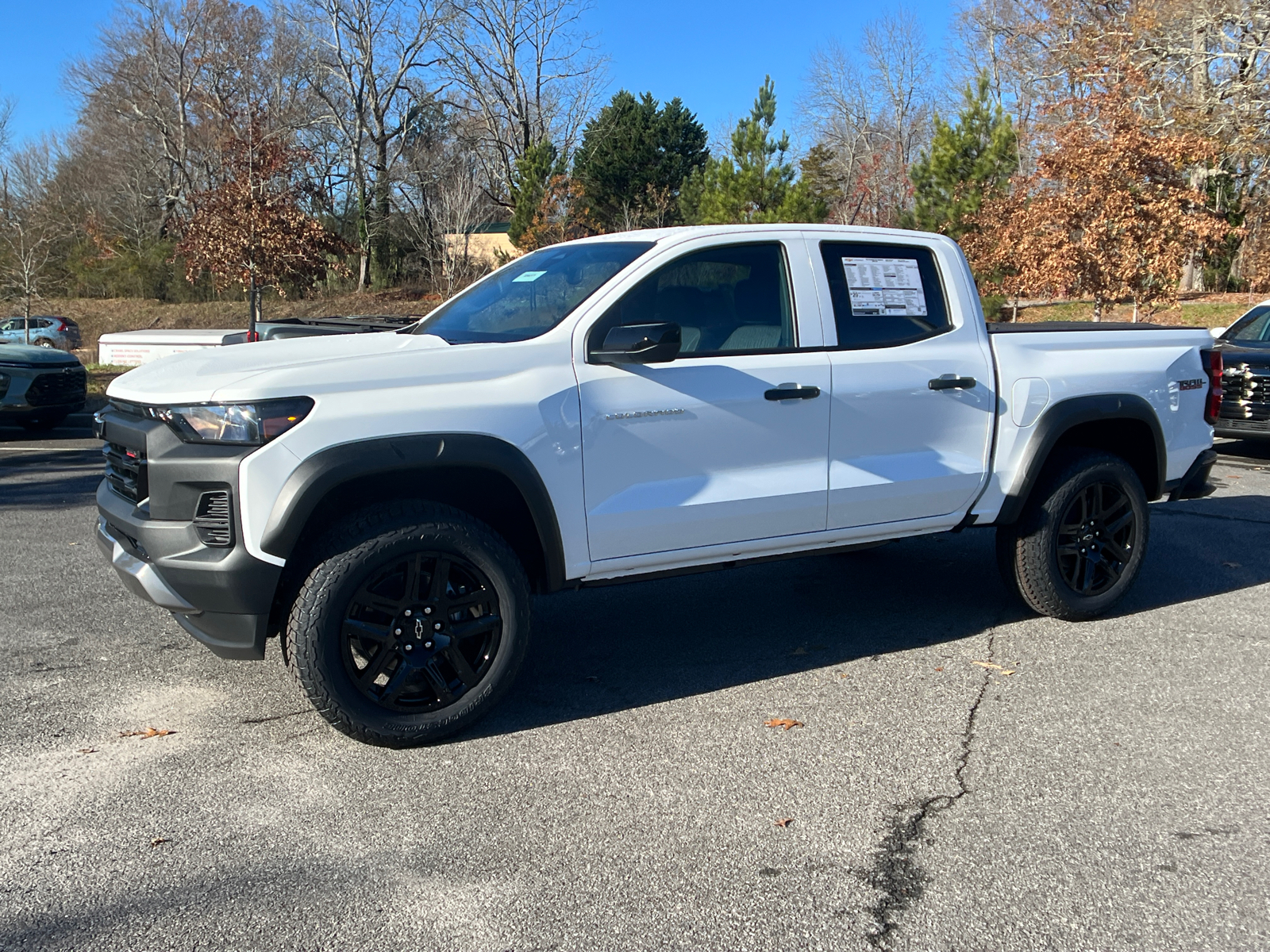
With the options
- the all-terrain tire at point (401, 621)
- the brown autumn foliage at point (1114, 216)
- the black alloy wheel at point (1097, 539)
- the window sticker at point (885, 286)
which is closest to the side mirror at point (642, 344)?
the all-terrain tire at point (401, 621)

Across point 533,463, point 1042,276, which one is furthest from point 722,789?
point 1042,276

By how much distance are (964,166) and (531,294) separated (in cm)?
2465

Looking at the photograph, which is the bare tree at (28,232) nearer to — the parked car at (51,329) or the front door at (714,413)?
the parked car at (51,329)

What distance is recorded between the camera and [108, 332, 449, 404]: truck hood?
3670mm

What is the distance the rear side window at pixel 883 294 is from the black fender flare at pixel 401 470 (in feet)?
5.32

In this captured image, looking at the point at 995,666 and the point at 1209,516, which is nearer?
the point at 995,666

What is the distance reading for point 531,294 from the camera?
465 cm

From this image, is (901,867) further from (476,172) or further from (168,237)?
(168,237)

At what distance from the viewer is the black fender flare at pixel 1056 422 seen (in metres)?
5.16

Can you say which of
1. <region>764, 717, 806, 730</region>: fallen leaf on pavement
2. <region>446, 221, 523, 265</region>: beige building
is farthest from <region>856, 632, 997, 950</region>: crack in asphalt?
<region>446, 221, 523, 265</region>: beige building

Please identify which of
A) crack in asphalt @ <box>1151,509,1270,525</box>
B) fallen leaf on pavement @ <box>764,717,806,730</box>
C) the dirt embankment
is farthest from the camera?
the dirt embankment

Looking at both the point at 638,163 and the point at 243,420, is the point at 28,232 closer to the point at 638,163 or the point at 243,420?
the point at 638,163

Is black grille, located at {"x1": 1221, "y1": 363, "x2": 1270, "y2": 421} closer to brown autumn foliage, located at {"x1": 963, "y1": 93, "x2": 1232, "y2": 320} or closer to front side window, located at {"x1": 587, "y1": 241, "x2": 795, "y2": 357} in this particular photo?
brown autumn foliage, located at {"x1": 963, "y1": 93, "x2": 1232, "y2": 320}

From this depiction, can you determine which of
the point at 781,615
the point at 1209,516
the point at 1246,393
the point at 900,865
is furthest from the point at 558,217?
the point at 900,865
